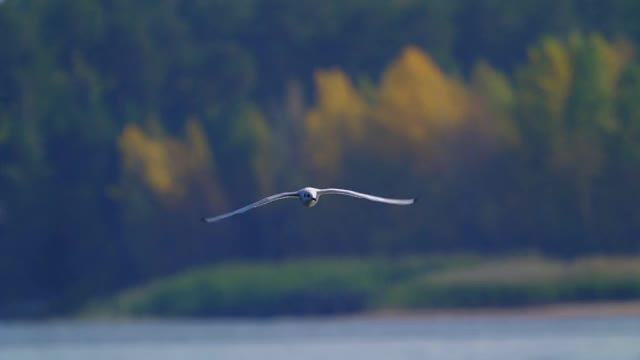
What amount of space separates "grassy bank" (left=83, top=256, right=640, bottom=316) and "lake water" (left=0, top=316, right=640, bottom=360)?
18.7 inches

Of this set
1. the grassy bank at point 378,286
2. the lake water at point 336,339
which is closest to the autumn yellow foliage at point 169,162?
the grassy bank at point 378,286

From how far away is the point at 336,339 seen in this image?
37.2 meters

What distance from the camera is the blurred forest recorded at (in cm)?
4366

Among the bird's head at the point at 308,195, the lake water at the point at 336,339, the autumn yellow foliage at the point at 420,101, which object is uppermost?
the autumn yellow foliage at the point at 420,101

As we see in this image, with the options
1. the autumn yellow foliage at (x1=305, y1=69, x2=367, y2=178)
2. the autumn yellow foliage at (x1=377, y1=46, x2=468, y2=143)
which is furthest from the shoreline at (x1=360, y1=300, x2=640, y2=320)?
the autumn yellow foliage at (x1=305, y1=69, x2=367, y2=178)

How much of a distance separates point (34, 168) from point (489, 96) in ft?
46.4

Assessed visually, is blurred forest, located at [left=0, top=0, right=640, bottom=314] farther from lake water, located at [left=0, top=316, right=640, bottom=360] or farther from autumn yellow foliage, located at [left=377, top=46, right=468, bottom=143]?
lake water, located at [left=0, top=316, right=640, bottom=360]

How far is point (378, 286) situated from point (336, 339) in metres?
3.59

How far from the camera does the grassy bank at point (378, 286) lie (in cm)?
3922

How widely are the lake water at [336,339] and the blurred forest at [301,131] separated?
2948 millimetres

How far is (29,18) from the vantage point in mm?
53969

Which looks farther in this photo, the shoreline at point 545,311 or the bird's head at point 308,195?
the shoreline at point 545,311

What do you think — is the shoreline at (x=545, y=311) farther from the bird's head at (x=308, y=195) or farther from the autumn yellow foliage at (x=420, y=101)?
the bird's head at (x=308, y=195)

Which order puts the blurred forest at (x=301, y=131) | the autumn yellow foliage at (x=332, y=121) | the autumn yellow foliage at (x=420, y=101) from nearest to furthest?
1. the blurred forest at (x=301, y=131)
2. the autumn yellow foliage at (x=420, y=101)
3. the autumn yellow foliage at (x=332, y=121)
